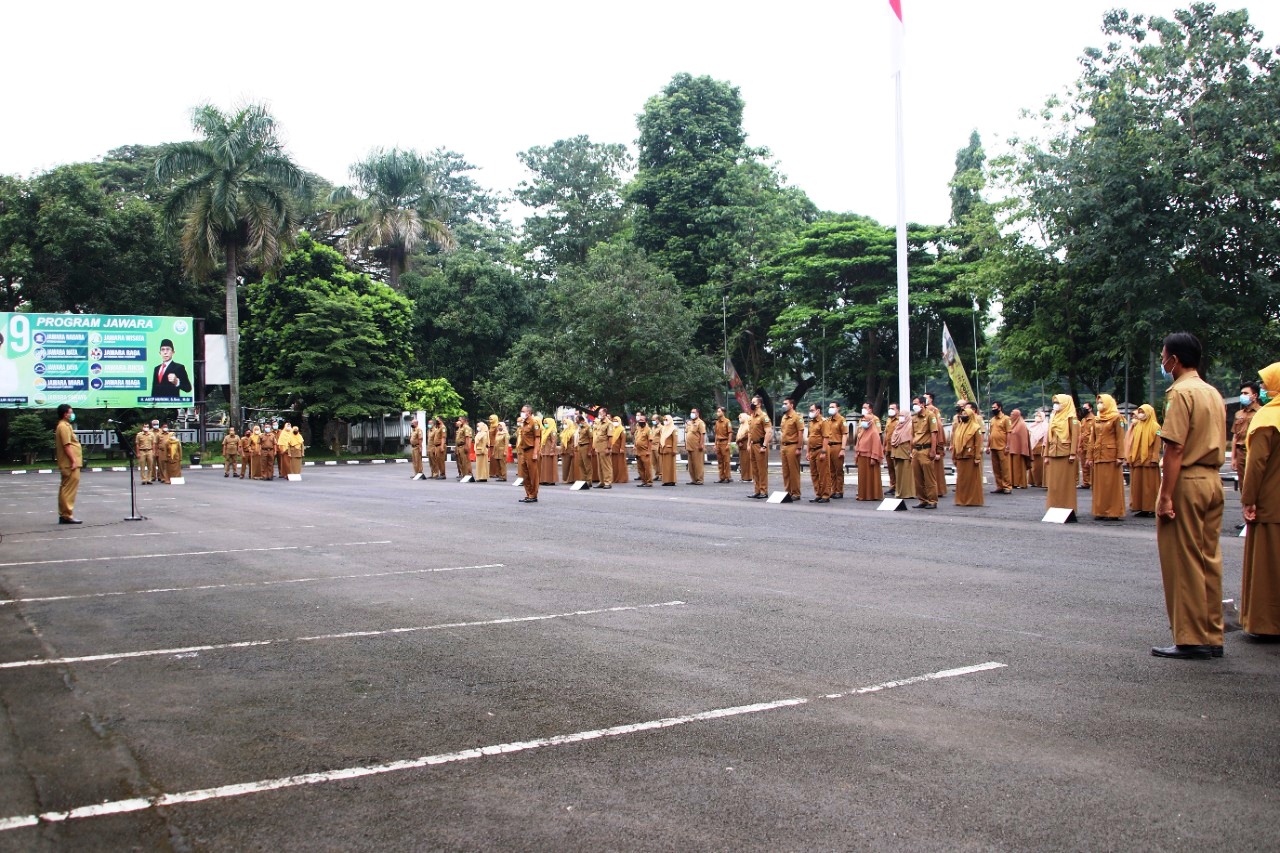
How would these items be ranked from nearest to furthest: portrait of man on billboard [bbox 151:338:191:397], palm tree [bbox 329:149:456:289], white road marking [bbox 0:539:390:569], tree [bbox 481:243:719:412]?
white road marking [bbox 0:539:390:569], tree [bbox 481:243:719:412], portrait of man on billboard [bbox 151:338:191:397], palm tree [bbox 329:149:456:289]

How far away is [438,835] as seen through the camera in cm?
354

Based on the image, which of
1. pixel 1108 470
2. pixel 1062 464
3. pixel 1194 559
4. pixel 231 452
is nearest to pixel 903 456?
pixel 1062 464

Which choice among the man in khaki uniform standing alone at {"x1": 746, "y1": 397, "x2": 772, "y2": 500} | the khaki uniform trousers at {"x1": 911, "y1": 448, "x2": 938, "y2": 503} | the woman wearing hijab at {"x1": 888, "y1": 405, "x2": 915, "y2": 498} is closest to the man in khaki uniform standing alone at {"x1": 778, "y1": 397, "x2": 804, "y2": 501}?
the man in khaki uniform standing alone at {"x1": 746, "y1": 397, "x2": 772, "y2": 500}

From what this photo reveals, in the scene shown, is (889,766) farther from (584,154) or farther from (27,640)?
(584,154)

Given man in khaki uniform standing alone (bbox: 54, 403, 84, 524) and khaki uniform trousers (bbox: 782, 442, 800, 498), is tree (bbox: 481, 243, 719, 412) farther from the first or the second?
man in khaki uniform standing alone (bbox: 54, 403, 84, 524)

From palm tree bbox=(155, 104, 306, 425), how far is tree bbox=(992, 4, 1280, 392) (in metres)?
29.2

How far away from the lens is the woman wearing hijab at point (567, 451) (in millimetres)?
28656

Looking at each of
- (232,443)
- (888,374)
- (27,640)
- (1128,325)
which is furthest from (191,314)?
(27,640)

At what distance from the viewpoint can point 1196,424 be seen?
20.5 feet

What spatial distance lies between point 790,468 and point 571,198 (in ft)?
136

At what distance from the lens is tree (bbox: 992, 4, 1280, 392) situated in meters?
25.4

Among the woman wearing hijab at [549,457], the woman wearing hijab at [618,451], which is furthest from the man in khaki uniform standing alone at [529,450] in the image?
the woman wearing hijab at [549,457]

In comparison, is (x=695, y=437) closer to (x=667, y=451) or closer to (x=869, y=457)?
(x=667, y=451)

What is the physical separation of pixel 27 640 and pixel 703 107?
4290 cm
